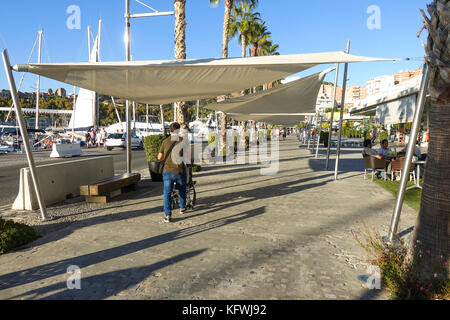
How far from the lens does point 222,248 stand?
443 cm

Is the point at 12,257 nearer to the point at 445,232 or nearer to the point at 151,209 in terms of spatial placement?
the point at 151,209

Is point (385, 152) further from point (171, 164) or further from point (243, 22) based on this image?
point (243, 22)

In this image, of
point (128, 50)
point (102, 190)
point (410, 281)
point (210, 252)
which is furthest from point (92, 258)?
point (128, 50)

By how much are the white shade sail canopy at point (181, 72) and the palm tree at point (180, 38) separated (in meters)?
4.36

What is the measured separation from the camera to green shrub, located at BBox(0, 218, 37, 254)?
439 cm

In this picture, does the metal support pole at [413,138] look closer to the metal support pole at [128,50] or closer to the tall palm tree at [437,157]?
the tall palm tree at [437,157]

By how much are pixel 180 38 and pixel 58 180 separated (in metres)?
6.62

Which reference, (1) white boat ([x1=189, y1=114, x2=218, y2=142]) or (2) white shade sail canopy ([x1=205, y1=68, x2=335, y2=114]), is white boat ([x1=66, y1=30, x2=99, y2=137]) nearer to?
(1) white boat ([x1=189, y1=114, x2=218, y2=142])

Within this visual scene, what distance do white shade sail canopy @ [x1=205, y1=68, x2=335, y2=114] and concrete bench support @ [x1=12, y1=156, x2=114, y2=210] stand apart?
4677mm

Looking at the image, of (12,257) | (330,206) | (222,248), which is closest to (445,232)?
(222,248)

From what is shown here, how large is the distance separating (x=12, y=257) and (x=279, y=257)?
3.58 meters

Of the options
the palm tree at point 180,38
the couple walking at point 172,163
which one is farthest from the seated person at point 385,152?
the couple walking at point 172,163

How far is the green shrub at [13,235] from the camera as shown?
4395 millimetres

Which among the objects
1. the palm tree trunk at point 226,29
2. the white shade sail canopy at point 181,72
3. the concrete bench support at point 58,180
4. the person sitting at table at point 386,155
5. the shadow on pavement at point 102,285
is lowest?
the shadow on pavement at point 102,285
